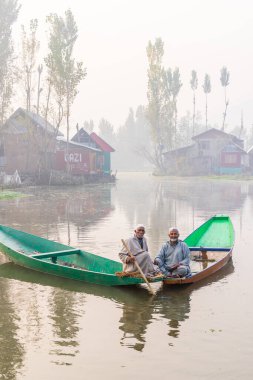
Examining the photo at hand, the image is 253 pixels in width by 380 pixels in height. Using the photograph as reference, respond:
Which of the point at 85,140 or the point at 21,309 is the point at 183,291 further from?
the point at 85,140

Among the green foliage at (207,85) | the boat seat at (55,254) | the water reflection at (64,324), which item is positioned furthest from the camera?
the green foliage at (207,85)

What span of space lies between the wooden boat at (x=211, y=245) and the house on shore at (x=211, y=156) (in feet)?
191

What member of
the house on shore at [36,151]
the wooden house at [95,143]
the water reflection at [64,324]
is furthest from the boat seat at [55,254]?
the wooden house at [95,143]

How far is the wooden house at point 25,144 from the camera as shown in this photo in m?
44.6

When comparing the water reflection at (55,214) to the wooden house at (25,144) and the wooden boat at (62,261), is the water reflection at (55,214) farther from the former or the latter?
the wooden house at (25,144)

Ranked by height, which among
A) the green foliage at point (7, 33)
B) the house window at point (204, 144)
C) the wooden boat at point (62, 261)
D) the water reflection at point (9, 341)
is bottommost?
the water reflection at point (9, 341)

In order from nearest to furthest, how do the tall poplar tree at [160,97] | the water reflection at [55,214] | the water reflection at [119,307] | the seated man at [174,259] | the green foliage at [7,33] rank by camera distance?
the water reflection at [119,307], the seated man at [174,259], the water reflection at [55,214], the green foliage at [7,33], the tall poplar tree at [160,97]

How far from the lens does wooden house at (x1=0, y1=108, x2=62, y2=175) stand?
44.6 meters

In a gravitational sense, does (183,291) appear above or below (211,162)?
below

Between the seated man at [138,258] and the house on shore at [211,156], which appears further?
the house on shore at [211,156]

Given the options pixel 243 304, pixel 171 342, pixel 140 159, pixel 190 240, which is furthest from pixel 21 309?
pixel 140 159

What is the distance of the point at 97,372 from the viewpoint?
5.66 meters

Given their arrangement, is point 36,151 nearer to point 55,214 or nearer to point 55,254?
point 55,214

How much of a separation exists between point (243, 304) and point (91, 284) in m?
3.02
